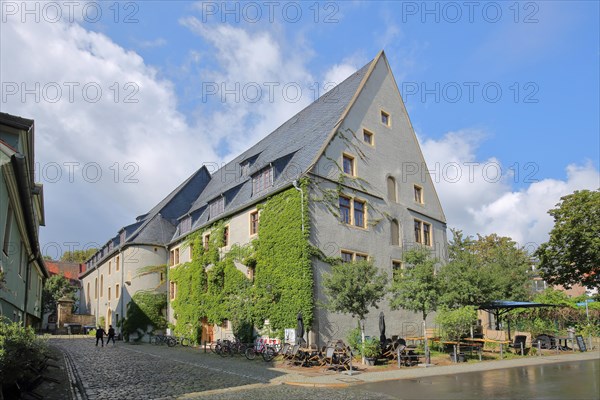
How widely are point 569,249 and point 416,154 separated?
13373 millimetres

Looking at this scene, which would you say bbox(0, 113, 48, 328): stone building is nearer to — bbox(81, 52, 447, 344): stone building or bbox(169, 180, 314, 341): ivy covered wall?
bbox(169, 180, 314, 341): ivy covered wall

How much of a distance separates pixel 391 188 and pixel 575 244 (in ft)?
49.5

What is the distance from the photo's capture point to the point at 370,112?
29.8 metres

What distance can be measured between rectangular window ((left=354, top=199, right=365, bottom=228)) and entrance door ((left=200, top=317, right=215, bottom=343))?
12.2 m

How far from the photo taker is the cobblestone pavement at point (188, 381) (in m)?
12.3

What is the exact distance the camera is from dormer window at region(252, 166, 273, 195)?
91.5 ft

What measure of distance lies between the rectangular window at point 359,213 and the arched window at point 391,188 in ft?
10.0

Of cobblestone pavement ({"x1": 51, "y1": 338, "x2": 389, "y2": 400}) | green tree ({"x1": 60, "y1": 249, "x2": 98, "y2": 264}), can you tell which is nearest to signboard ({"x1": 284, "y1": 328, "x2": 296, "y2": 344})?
cobblestone pavement ({"x1": 51, "y1": 338, "x2": 389, "y2": 400})

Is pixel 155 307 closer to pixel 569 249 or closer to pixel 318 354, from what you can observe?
pixel 318 354

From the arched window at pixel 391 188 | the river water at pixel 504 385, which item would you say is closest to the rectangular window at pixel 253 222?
the arched window at pixel 391 188

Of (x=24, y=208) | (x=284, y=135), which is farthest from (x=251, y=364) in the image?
(x=284, y=135)

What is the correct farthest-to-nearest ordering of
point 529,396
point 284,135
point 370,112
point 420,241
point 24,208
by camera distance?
point 284,135 → point 420,241 → point 370,112 → point 24,208 → point 529,396

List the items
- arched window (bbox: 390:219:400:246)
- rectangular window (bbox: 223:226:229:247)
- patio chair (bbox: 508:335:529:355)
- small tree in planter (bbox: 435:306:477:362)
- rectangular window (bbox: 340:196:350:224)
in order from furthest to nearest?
rectangular window (bbox: 223:226:229:247), arched window (bbox: 390:219:400:246), rectangular window (bbox: 340:196:350:224), patio chair (bbox: 508:335:529:355), small tree in planter (bbox: 435:306:477:362)

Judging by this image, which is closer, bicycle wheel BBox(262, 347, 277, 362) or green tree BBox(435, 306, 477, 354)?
bicycle wheel BBox(262, 347, 277, 362)
